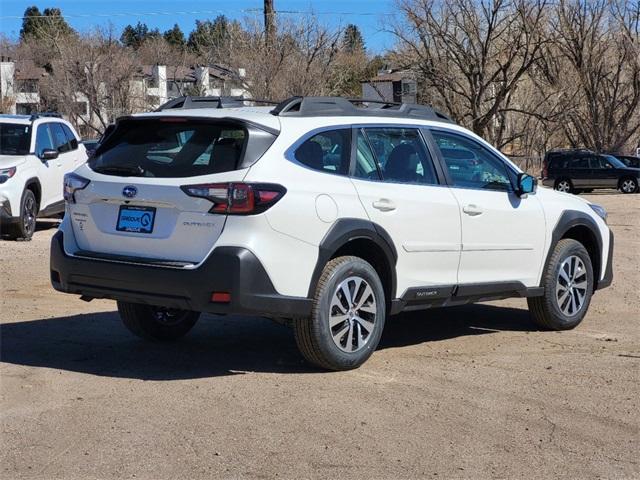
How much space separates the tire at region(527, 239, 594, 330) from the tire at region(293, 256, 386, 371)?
2017mm

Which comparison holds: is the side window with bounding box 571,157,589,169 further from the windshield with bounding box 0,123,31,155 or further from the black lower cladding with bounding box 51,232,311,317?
the black lower cladding with bounding box 51,232,311,317

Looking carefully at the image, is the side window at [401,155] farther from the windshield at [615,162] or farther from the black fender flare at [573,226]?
the windshield at [615,162]

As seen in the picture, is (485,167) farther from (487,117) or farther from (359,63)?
(359,63)

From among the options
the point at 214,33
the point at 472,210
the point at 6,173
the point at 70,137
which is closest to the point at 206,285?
the point at 472,210

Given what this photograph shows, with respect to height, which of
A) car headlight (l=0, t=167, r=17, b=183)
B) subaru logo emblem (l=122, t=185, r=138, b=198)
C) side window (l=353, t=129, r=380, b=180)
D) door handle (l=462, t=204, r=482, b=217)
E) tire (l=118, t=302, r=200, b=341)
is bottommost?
tire (l=118, t=302, r=200, b=341)

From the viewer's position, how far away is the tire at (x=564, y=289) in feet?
27.2

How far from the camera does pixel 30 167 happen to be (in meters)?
14.5

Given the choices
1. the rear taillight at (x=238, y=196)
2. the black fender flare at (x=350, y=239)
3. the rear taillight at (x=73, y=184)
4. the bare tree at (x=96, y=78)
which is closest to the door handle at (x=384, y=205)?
the black fender flare at (x=350, y=239)

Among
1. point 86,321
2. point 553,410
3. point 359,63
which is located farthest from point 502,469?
point 359,63

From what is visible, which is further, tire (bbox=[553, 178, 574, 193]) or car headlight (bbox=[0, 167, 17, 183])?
tire (bbox=[553, 178, 574, 193])

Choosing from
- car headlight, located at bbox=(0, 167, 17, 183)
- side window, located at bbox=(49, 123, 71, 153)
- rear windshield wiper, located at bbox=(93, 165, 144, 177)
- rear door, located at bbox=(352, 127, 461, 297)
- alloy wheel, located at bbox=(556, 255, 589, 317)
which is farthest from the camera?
side window, located at bbox=(49, 123, 71, 153)

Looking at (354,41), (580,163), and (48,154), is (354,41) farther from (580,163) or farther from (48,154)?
(48,154)

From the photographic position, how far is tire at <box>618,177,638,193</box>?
3616cm

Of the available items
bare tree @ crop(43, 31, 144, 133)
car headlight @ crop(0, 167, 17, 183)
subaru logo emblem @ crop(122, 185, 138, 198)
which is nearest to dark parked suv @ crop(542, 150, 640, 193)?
bare tree @ crop(43, 31, 144, 133)
